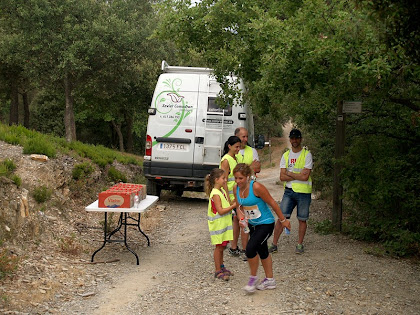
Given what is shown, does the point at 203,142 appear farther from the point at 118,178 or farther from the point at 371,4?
the point at 371,4

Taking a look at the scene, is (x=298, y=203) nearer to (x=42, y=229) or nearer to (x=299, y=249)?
(x=299, y=249)

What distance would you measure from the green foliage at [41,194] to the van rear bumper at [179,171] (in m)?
3.44

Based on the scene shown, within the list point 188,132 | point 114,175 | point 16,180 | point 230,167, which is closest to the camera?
point 230,167

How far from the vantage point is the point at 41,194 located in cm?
907

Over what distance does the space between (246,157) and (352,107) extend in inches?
84.5

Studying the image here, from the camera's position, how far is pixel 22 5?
2111 cm

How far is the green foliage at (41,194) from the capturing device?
900 centimetres

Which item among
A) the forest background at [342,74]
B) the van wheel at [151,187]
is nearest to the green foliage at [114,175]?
the van wheel at [151,187]

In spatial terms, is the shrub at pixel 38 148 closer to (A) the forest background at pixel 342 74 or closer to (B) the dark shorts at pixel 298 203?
(A) the forest background at pixel 342 74

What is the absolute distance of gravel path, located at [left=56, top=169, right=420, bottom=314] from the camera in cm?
560

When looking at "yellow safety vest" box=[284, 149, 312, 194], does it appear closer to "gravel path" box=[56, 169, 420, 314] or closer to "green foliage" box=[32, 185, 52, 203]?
→ "gravel path" box=[56, 169, 420, 314]

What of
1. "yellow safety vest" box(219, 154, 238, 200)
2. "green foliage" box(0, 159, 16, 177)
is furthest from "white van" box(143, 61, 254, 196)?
"yellow safety vest" box(219, 154, 238, 200)

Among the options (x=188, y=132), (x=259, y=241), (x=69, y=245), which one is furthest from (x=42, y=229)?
(x=188, y=132)

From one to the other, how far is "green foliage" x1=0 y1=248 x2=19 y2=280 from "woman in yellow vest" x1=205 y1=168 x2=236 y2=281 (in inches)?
93.8
